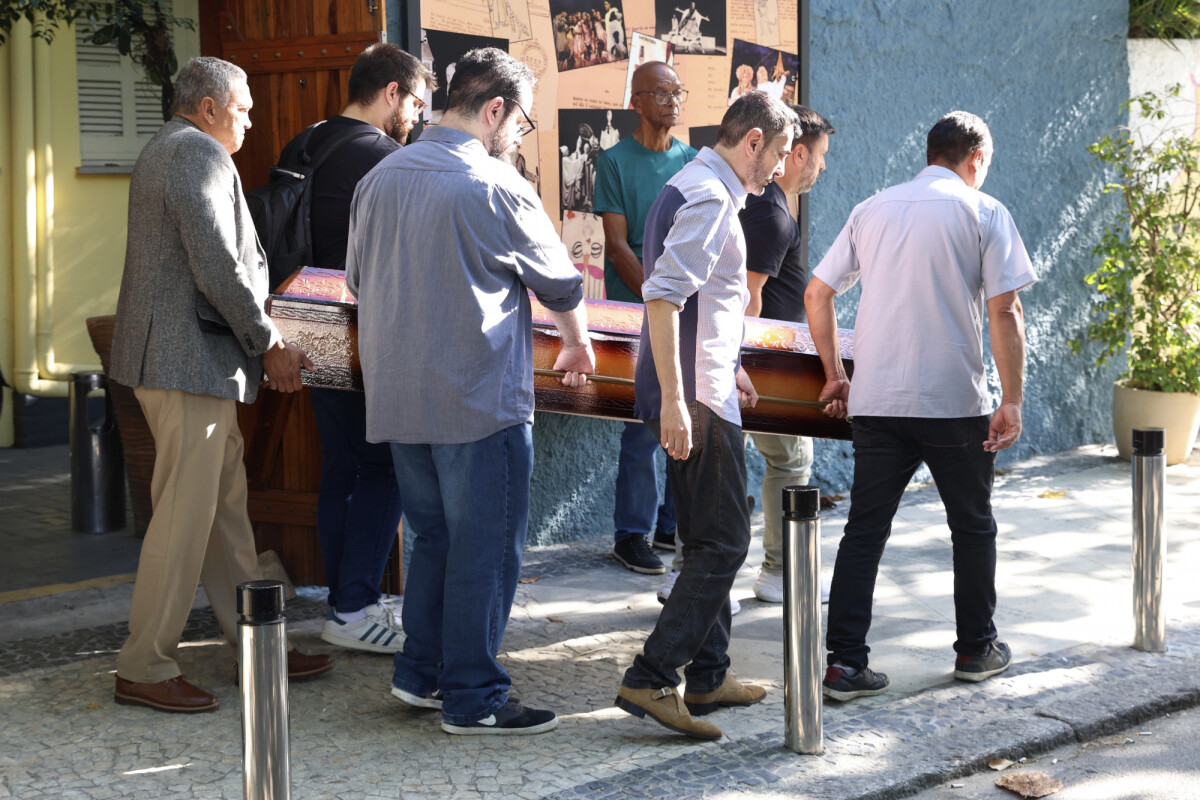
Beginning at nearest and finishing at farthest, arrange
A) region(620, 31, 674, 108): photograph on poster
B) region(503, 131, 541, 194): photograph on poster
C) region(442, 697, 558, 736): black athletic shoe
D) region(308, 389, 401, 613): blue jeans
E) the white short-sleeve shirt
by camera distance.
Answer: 1. region(442, 697, 558, 736): black athletic shoe
2. the white short-sleeve shirt
3. region(308, 389, 401, 613): blue jeans
4. region(503, 131, 541, 194): photograph on poster
5. region(620, 31, 674, 108): photograph on poster

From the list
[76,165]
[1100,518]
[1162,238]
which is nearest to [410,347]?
[1100,518]

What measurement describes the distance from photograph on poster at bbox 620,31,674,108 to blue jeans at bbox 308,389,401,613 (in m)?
2.53

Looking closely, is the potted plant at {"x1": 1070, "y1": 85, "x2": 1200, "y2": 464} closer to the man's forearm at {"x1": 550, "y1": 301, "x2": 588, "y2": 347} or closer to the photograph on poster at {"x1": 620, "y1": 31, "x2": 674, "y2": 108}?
the photograph on poster at {"x1": 620, "y1": 31, "x2": 674, "y2": 108}

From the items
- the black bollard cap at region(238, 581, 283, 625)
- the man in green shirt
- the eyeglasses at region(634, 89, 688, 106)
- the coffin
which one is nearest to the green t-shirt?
the man in green shirt

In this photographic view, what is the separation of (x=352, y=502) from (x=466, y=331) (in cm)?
131

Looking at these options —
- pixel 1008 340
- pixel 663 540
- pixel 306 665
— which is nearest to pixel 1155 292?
pixel 663 540

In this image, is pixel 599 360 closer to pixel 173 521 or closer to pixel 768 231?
pixel 768 231

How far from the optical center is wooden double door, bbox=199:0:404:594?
5.29m

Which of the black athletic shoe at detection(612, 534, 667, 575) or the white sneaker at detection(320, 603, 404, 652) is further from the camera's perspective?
the black athletic shoe at detection(612, 534, 667, 575)

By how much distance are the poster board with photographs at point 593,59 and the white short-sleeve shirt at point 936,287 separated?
7.48ft

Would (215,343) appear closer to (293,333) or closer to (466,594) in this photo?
(293,333)

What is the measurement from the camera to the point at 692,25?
6844mm

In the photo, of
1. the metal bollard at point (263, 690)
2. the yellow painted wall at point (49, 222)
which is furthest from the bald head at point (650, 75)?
the yellow painted wall at point (49, 222)

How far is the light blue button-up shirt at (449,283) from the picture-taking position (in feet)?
12.1
